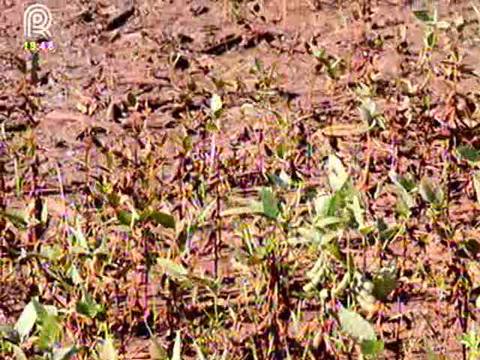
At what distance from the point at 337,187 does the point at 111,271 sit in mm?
784

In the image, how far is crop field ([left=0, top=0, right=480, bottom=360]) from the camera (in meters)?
2.31

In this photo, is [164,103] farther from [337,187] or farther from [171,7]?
[337,187]

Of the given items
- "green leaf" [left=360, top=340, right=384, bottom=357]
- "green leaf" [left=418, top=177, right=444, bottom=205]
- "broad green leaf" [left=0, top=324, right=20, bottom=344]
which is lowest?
"broad green leaf" [left=0, top=324, right=20, bottom=344]

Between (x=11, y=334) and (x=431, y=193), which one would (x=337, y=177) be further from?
(x=11, y=334)

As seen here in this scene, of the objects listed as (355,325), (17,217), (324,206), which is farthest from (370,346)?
(17,217)

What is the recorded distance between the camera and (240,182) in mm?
3268

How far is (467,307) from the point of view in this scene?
2434mm

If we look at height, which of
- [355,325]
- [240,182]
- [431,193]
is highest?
[431,193]

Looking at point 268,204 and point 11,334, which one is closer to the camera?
point 11,334

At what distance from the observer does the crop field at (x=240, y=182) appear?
2.31 m

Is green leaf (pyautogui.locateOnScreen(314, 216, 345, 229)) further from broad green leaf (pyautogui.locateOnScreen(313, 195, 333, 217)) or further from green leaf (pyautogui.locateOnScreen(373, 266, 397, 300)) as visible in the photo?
green leaf (pyautogui.locateOnScreen(373, 266, 397, 300))

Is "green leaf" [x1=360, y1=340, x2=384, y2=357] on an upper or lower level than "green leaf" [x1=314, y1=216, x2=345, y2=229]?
lower

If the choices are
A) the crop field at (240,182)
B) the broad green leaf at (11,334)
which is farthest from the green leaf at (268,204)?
the broad green leaf at (11,334)

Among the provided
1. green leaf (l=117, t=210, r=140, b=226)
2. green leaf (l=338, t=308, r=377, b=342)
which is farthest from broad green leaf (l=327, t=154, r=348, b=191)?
green leaf (l=117, t=210, r=140, b=226)
